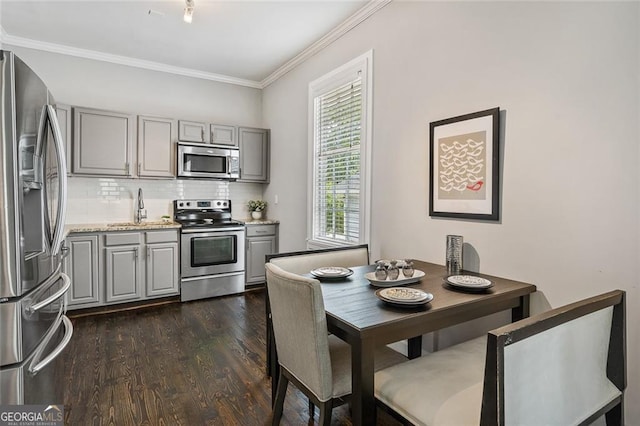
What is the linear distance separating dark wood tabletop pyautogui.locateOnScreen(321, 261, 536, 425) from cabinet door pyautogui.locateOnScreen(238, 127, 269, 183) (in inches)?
118

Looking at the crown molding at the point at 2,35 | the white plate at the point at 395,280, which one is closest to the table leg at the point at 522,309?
the white plate at the point at 395,280

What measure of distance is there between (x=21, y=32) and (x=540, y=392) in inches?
197

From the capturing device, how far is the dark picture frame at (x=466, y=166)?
6.78ft

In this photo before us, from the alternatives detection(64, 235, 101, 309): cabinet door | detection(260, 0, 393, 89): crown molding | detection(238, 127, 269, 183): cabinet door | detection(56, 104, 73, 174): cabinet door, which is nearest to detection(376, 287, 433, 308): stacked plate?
detection(260, 0, 393, 89): crown molding

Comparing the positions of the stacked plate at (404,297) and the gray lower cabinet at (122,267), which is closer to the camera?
the stacked plate at (404,297)

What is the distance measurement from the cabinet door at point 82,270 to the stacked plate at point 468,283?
3.43 m

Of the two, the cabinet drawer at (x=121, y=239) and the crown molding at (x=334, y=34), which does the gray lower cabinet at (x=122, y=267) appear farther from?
the crown molding at (x=334, y=34)

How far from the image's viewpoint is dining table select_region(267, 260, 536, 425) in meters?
1.35

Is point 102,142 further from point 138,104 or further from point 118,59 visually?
point 118,59

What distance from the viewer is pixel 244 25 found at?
329 cm

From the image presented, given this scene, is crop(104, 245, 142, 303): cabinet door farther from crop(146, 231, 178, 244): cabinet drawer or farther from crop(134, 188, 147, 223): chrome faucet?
crop(134, 188, 147, 223): chrome faucet

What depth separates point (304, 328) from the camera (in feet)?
4.84

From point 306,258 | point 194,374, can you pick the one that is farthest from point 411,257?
point 194,374

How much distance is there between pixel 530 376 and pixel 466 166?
1.41 metres
